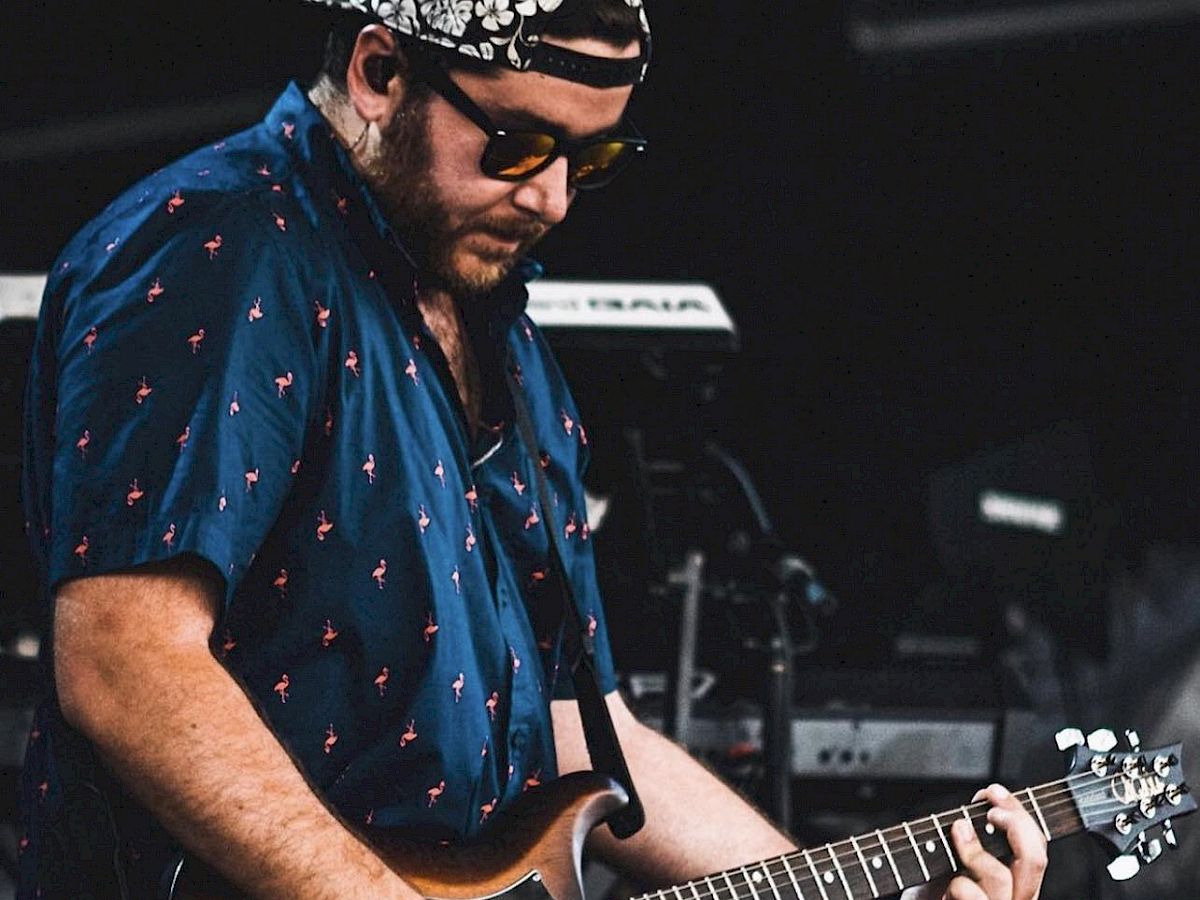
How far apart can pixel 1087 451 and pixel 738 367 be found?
3.18 feet

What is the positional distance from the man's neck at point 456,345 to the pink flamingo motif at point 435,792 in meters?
0.44

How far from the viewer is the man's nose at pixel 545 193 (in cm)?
203

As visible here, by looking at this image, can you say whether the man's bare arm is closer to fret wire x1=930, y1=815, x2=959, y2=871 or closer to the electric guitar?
the electric guitar

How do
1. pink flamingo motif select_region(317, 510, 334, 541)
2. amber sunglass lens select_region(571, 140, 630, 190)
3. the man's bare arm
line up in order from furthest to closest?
amber sunglass lens select_region(571, 140, 630, 190), pink flamingo motif select_region(317, 510, 334, 541), the man's bare arm

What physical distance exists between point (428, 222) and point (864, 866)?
969mm

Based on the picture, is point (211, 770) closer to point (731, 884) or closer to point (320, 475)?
point (320, 475)

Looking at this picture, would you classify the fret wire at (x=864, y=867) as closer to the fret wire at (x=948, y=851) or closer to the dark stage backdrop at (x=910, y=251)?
the fret wire at (x=948, y=851)

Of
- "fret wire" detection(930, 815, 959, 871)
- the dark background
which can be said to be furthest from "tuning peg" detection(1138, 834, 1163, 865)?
the dark background

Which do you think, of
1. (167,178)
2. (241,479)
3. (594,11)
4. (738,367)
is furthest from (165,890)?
(738,367)

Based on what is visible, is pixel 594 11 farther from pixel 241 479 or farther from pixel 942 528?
pixel 942 528

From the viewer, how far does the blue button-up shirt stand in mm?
1699

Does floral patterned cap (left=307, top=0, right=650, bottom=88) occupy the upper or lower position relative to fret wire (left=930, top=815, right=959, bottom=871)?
upper

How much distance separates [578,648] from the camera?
90.4 inches

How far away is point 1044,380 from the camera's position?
4.53 meters
